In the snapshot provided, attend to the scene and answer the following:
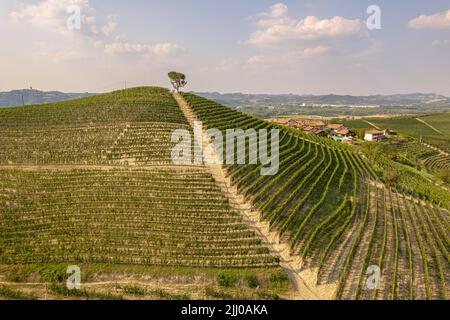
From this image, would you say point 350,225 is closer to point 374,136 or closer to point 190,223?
point 190,223

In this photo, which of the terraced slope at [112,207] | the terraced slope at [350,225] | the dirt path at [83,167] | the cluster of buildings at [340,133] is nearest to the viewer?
the terraced slope at [350,225]

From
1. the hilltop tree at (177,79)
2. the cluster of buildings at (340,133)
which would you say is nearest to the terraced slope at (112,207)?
the hilltop tree at (177,79)

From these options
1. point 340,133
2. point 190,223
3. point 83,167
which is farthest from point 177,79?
point 340,133

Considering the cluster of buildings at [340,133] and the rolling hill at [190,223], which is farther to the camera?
the cluster of buildings at [340,133]

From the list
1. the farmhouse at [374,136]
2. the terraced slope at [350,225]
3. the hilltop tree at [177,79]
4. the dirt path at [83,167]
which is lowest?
the terraced slope at [350,225]

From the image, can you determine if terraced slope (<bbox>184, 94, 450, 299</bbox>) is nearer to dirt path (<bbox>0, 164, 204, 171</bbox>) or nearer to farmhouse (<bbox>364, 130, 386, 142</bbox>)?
dirt path (<bbox>0, 164, 204, 171</bbox>)

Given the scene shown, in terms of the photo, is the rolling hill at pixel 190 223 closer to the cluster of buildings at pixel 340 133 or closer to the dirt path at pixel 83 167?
the dirt path at pixel 83 167

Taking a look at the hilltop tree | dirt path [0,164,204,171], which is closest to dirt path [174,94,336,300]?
dirt path [0,164,204,171]

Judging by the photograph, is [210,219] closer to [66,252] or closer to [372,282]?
[66,252]
